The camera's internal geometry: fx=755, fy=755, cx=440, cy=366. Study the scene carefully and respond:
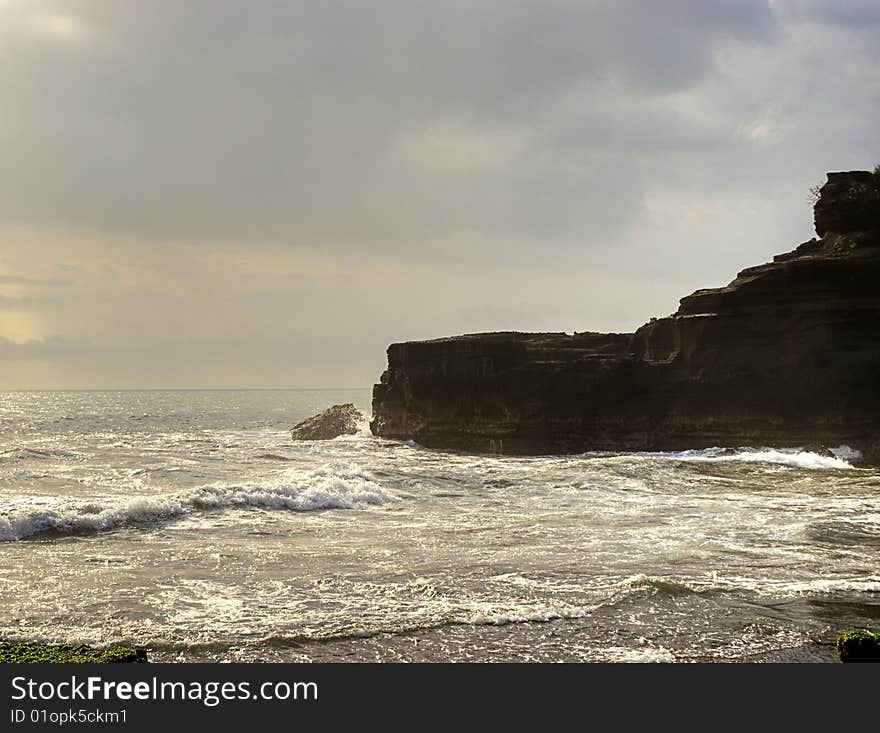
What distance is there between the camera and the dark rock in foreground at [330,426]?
5662 centimetres

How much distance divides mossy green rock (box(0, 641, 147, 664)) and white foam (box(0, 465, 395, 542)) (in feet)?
31.1

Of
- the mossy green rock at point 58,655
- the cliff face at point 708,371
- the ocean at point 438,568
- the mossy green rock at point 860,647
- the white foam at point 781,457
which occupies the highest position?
the cliff face at point 708,371

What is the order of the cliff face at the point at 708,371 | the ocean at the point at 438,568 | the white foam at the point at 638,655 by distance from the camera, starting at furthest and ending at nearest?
1. the cliff face at the point at 708,371
2. the ocean at the point at 438,568
3. the white foam at the point at 638,655

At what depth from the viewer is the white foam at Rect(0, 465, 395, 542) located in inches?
659

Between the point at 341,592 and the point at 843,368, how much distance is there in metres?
33.6

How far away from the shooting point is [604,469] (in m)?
29.6

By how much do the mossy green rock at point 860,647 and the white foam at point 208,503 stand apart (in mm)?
14678

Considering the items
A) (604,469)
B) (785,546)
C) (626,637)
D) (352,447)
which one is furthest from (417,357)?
(626,637)

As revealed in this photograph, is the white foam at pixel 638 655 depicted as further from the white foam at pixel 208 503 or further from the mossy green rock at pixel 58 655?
the white foam at pixel 208 503

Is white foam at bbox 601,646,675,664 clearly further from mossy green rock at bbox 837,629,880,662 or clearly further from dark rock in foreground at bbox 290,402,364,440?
dark rock in foreground at bbox 290,402,364,440

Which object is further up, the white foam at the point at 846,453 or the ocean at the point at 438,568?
the ocean at the point at 438,568

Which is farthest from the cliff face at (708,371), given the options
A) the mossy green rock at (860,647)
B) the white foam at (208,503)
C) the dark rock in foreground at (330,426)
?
the mossy green rock at (860,647)

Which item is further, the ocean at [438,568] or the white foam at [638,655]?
the ocean at [438,568]

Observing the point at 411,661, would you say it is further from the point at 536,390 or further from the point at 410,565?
the point at 536,390
